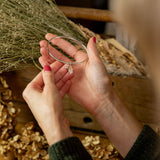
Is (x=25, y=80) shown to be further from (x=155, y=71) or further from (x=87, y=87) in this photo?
(x=155, y=71)

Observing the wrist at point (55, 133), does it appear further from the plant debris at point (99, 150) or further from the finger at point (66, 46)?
the plant debris at point (99, 150)

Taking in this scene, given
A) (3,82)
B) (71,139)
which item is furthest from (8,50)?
(71,139)

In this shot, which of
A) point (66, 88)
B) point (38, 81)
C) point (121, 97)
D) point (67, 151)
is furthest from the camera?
point (121, 97)

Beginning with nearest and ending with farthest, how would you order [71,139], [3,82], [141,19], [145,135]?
[141,19]
[71,139]
[145,135]
[3,82]

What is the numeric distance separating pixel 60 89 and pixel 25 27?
0.91ft

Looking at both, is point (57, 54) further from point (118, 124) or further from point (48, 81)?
point (118, 124)

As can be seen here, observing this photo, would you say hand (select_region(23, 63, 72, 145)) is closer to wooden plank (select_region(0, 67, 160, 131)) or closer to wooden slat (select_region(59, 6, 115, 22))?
wooden plank (select_region(0, 67, 160, 131))

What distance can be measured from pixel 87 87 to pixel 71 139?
0.26 metres

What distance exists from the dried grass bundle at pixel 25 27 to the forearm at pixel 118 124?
1.07 feet

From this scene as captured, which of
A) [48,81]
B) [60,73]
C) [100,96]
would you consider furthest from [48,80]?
[100,96]

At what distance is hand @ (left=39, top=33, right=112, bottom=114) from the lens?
82 centimetres

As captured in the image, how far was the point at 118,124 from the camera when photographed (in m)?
0.87

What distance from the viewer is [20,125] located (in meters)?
1.23

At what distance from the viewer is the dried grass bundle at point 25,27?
88cm
